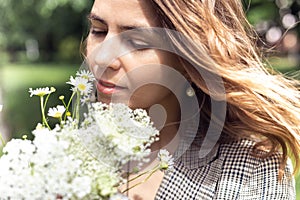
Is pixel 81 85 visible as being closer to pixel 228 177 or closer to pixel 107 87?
pixel 107 87

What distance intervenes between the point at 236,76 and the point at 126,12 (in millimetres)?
430


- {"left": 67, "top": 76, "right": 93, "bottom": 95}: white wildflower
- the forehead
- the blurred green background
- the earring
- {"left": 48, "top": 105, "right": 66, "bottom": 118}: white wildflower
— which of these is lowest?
{"left": 48, "top": 105, "right": 66, "bottom": 118}: white wildflower

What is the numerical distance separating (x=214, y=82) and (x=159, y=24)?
0.88 feet

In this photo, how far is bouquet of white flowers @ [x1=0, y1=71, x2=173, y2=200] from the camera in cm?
162

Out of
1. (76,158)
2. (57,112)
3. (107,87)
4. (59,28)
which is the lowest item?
(76,158)

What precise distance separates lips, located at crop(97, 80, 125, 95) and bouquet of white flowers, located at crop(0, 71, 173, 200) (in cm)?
38

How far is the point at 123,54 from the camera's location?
2162 millimetres

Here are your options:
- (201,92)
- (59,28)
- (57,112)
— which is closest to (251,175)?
(201,92)

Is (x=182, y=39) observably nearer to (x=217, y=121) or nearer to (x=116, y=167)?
(x=217, y=121)

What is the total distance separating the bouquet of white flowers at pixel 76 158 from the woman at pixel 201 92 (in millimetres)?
437

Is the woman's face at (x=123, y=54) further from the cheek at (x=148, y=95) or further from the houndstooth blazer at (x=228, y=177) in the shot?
the houndstooth blazer at (x=228, y=177)

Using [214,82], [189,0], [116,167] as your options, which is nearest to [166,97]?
[214,82]

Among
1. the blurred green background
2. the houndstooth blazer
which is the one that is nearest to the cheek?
the houndstooth blazer

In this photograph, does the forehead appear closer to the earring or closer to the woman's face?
the woman's face
